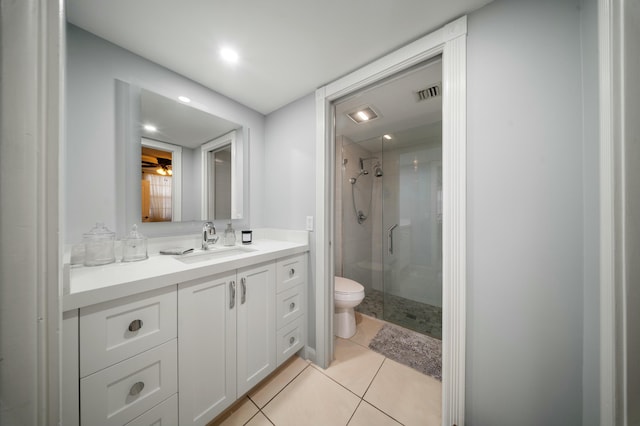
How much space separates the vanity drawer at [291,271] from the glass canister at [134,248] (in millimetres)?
759

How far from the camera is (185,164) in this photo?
1441 mm

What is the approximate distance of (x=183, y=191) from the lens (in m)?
1.43

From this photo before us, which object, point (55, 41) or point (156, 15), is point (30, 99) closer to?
point (55, 41)

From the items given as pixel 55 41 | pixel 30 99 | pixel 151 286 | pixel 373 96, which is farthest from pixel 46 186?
pixel 373 96

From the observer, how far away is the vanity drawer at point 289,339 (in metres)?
1.37

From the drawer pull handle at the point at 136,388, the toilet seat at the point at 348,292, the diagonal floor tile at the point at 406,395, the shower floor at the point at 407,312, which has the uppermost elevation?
the drawer pull handle at the point at 136,388

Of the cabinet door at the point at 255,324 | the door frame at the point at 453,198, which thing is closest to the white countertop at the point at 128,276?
the cabinet door at the point at 255,324

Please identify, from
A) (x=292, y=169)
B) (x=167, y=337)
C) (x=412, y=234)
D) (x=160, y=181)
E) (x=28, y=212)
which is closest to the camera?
(x=28, y=212)

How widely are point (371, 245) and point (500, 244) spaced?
6.17 ft

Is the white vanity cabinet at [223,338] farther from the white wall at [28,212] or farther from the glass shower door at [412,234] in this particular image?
the glass shower door at [412,234]

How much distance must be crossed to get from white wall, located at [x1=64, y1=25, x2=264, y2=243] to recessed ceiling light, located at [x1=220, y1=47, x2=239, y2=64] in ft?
1.58

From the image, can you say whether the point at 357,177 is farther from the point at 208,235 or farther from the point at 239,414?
the point at 239,414

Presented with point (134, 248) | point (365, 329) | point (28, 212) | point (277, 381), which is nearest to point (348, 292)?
point (365, 329)

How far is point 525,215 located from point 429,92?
4.18ft
